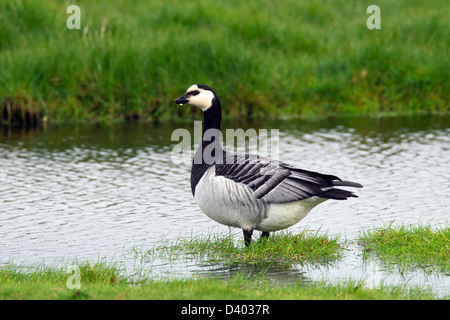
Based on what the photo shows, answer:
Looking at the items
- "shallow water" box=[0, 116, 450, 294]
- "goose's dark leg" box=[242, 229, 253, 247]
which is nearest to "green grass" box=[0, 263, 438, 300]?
"shallow water" box=[0, 116, 450, 294]

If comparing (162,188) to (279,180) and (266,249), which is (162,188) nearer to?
(266,249)

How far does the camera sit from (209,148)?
26.0 ft

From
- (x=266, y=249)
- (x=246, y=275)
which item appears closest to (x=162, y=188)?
(x=266, y=249)

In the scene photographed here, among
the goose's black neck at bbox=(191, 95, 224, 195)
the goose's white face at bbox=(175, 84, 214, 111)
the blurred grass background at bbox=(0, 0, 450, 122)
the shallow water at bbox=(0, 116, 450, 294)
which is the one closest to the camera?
the shallow water at bbox=(0, 116, 450, 294)

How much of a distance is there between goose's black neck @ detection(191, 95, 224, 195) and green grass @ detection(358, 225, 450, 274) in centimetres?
189

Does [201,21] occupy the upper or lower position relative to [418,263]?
upper

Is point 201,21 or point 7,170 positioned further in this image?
point 201,21

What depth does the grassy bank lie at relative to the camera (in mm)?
5711

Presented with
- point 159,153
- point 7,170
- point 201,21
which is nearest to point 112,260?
point 7,170

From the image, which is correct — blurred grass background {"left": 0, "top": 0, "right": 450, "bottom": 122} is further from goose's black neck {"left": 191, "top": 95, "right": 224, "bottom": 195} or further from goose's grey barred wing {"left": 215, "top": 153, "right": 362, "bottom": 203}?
goose's grey barred wing {"left": 215, "top": 153, "right": 362, "bottom": 203}

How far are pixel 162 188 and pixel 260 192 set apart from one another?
12.1 feet
